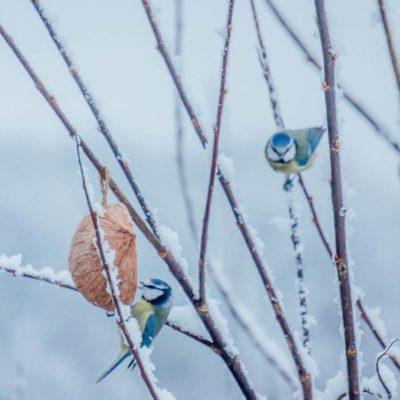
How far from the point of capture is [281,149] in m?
1.50

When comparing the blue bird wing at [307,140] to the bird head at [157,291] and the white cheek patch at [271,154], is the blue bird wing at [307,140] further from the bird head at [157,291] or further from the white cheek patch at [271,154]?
the bird head at [157,291]

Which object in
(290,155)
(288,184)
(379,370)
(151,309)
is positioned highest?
(290,155)

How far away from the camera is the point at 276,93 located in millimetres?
1090

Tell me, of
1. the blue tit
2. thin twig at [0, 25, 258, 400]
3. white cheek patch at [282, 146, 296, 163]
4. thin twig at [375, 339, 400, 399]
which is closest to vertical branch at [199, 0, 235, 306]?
thin twig at [0, 25, 258, 400]

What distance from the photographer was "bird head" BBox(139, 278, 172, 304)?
136cm

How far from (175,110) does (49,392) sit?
5.81m

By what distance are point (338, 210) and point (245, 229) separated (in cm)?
18

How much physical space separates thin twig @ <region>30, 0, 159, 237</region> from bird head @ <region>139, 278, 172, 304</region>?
409 mm

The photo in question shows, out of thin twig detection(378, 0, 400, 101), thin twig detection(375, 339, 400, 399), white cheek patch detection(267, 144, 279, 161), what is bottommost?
thin twig detection(375, 339, 400, 399)

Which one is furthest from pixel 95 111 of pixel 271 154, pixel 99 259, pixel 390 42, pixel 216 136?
pixel 271 154

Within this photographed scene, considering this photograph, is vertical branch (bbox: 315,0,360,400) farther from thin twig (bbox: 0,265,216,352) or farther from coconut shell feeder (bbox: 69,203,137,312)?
coconut shell feeder (bbox: 69,203,137,312)

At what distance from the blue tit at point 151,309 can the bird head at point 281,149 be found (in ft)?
1.12

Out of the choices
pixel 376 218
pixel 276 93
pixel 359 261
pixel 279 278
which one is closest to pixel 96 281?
pixel 276 93

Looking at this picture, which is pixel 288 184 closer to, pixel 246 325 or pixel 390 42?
pixel 246 325
